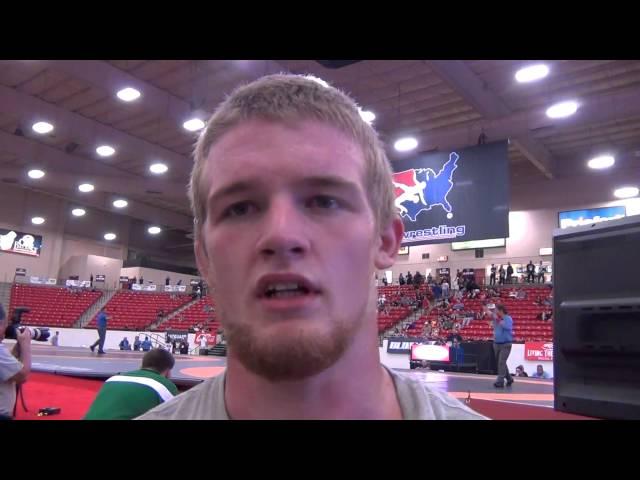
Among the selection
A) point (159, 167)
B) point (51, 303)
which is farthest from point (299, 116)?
point (51, 303)

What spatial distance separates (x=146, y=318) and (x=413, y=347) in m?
14.9

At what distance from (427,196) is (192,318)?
1522 cm

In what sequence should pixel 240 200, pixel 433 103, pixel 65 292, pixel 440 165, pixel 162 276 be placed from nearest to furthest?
pixel 240 200 → pixel 440 165 → pixel 433 103 → pixel 65 292 → pixel 162 276

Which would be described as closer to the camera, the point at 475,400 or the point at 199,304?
the point at 475,400

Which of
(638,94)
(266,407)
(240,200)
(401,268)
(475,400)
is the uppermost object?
(638,94)

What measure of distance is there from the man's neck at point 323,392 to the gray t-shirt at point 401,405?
38 mm

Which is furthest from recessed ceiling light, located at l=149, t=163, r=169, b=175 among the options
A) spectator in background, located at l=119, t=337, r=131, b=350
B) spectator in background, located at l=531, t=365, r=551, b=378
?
spectator in background, located at l=531, t=365, r=551, b=378

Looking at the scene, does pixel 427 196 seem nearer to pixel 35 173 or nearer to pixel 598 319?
pixel 598 319

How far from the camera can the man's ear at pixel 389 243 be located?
2.79 feet

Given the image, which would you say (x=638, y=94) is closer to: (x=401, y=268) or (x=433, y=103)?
(x=433, y=103)

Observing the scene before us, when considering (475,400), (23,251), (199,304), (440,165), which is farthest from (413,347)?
(23,251)

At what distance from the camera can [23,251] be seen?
24734 millimetres

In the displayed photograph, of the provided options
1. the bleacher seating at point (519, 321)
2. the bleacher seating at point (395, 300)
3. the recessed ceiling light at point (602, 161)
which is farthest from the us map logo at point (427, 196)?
the recessed ceiling light at point (602, 161)

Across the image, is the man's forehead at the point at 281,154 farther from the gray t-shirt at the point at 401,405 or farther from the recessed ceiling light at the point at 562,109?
the recessed ceiling light at the point at 562,109
